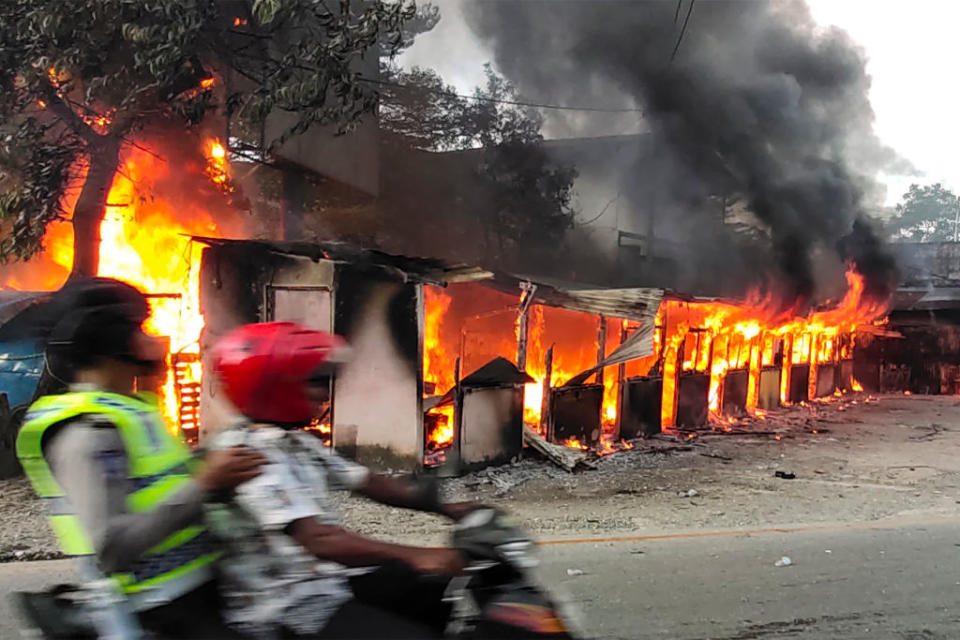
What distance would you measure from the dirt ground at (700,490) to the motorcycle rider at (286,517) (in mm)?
4198

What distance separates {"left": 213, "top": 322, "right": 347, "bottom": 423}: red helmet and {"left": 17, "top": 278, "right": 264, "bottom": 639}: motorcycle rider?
0.41ft

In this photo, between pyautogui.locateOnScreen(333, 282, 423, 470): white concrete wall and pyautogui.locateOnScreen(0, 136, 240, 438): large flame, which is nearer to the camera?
pyautogui.locateOnScreen(333, 282, 423, 470): white concrete wall

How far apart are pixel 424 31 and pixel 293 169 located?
7939 mm

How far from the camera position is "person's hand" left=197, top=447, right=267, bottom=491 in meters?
1.67

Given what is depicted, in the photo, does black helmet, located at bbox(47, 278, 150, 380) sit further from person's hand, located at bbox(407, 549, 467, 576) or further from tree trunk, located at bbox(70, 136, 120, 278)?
tree trunk, located at bbox(70, 136, 120, 278)

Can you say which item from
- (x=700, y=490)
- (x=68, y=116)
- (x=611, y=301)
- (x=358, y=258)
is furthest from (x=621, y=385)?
(x=68, y=116)

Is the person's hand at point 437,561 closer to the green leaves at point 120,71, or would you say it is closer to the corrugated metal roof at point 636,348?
the green leaves at point 120,71

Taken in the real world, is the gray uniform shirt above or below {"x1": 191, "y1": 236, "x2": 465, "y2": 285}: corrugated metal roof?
below

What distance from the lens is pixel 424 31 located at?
771 inches

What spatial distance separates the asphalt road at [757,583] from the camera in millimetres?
4004

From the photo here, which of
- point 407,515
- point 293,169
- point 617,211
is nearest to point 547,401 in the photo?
point 407,515

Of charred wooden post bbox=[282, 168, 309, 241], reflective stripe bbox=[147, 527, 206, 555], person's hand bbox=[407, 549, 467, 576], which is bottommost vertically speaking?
person's hand bbox=[407, 549, 467, 576]

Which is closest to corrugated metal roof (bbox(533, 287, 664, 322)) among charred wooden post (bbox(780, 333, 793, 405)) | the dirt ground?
the dirt ground

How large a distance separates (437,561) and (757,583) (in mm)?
3552
